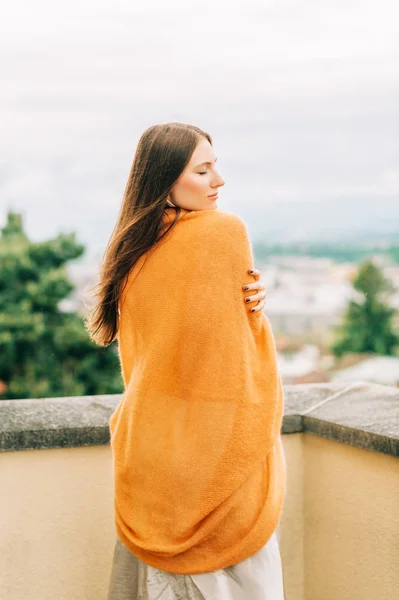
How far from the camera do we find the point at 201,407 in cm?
129

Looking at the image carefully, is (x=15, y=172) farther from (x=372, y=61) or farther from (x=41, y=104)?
(x=372, y=61)

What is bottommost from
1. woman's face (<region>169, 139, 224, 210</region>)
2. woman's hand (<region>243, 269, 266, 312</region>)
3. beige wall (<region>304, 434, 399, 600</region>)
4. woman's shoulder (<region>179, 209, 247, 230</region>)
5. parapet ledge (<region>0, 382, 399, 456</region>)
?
beige wall (<region>304, 434, 399, 600</region>)

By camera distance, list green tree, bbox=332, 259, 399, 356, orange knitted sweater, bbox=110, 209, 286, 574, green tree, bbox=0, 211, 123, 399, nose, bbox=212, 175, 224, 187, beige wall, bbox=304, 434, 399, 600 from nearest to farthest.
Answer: orange knitted sweater, bbox=110, 209, 286, 574 < nose, bbox=212, 175, 224, 187 < beige wall, bbox=304, 434, 399, 600 < green tree, bbox=0, 211, 123, 399 < green tree, bbox=332, 259, 399, 356

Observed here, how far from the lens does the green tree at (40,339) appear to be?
2020 cm

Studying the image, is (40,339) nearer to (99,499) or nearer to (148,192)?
(99,499)

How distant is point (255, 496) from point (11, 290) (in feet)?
67.7

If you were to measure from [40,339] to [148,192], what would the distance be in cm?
1998

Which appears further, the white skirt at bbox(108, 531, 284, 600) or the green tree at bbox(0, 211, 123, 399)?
the green tree at bbox(0, 211, 123, 399)

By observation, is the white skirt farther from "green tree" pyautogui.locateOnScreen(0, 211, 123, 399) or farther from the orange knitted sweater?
"green tree" pyautogui.locateOnScreen(0, 211, 123, 399)

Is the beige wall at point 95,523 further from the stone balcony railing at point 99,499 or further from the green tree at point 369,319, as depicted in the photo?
the green tree at point 369,319

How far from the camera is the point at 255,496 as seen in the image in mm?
1316

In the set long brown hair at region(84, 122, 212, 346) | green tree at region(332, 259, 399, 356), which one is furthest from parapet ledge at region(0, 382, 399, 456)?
green tree at region(332, 259, 399, 356)

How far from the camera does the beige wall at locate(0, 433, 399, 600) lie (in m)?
1.68

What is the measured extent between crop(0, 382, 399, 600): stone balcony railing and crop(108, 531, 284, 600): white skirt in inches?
15.4
